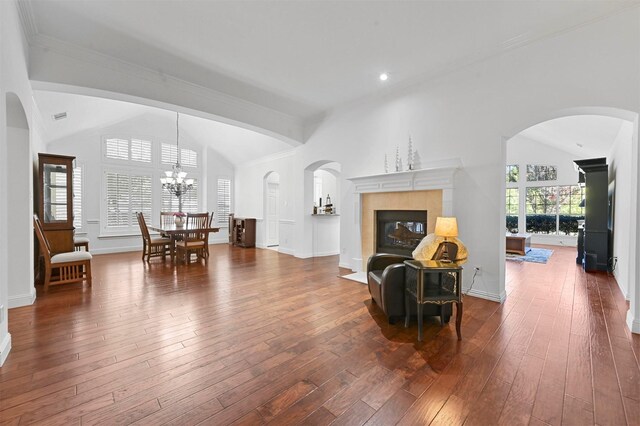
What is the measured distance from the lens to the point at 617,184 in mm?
4660

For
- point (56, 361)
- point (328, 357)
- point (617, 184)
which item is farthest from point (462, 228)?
point (56, 361)

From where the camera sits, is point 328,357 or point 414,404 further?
point 328,357

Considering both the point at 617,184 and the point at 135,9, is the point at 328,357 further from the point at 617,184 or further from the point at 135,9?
the point at 617,184

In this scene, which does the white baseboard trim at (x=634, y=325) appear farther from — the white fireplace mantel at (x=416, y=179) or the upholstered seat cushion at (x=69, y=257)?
the upholstered seat cushion at (x=69, y=257)

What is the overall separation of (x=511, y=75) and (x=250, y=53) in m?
3.48

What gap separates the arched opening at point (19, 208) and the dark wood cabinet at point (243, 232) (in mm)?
5443

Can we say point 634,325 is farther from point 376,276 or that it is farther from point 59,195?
point 59,195

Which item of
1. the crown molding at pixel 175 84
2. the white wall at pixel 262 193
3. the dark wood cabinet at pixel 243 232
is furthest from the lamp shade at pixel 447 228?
the dark wood cabinet at pixel 243 232

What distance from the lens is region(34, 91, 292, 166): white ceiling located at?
5.04m

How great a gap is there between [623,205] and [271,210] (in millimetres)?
7754

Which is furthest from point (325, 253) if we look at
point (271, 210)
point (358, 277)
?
point (271, 210)

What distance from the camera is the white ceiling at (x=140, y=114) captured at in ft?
16.5

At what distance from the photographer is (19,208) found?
→ 3.22 meters

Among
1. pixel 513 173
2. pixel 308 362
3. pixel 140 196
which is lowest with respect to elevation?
pixel 308 362
